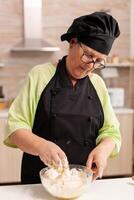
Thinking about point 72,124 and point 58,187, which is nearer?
point 58,187

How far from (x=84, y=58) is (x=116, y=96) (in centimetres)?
215

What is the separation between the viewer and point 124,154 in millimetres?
3219

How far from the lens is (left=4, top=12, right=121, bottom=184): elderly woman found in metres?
1.19

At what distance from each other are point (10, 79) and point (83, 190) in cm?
243

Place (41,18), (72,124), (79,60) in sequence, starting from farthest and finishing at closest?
(41,18) < (72,124) < (79,60)

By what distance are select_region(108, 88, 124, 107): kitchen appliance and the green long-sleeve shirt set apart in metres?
1.89

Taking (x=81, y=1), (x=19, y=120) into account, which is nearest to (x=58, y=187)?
(x=19, y=120)

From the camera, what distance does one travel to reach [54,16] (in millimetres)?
3420

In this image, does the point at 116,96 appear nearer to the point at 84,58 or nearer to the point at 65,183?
the point at 84,58

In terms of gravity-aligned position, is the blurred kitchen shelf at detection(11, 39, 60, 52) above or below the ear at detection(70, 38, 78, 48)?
below

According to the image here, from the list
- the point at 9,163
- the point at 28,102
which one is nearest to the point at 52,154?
the point at 28,102

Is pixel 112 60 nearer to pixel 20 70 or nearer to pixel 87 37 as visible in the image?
pixel 20 70

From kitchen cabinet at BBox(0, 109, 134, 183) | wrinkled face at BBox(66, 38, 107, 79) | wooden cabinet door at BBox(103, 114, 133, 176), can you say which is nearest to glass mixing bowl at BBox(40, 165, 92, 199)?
wrinkled face at BBox(66, 38, 107, 79)

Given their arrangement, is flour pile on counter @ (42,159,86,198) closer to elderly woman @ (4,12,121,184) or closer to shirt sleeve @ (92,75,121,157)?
elderly woman @ (4,12,121,184)
